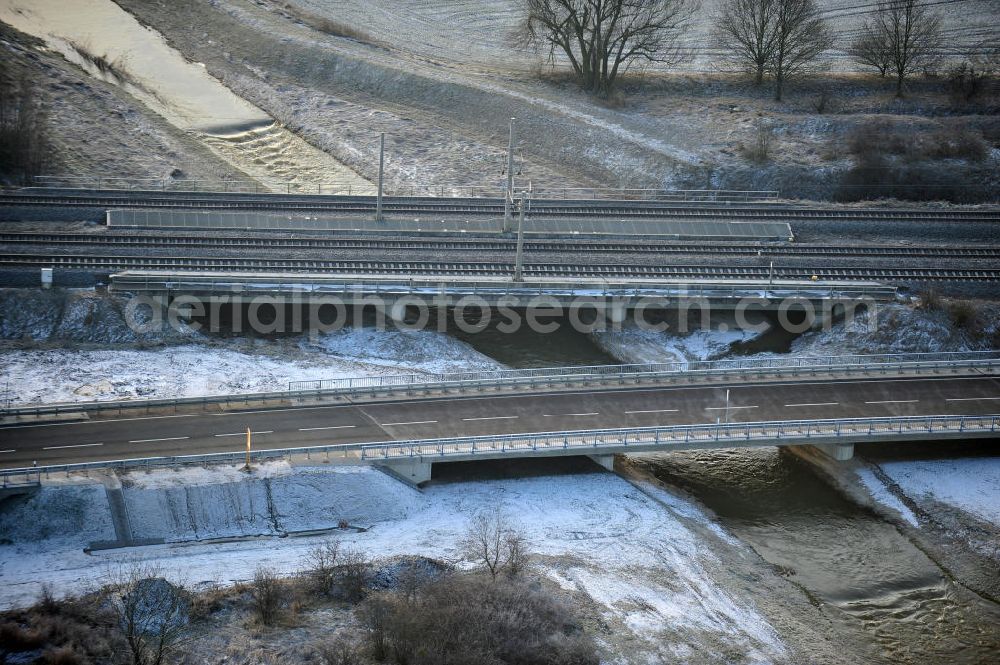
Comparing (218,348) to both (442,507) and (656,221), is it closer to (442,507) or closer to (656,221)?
(442,507)

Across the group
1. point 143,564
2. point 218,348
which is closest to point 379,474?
point 143,564

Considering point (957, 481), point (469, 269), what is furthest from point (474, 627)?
point (469, 269)

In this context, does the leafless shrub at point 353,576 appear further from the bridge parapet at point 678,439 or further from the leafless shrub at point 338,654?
the bridge parapet at point 678,439

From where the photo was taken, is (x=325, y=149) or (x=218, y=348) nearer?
(x=218, y=348)

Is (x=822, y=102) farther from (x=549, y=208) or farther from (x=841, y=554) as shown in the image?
(x=841, y=554)

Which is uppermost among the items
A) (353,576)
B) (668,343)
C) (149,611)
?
(668,343)

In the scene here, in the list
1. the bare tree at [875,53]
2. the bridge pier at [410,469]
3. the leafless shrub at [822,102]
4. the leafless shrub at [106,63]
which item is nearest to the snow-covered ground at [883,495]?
the bridge pier at [410,469]

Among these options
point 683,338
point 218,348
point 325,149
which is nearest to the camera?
point 218,348
